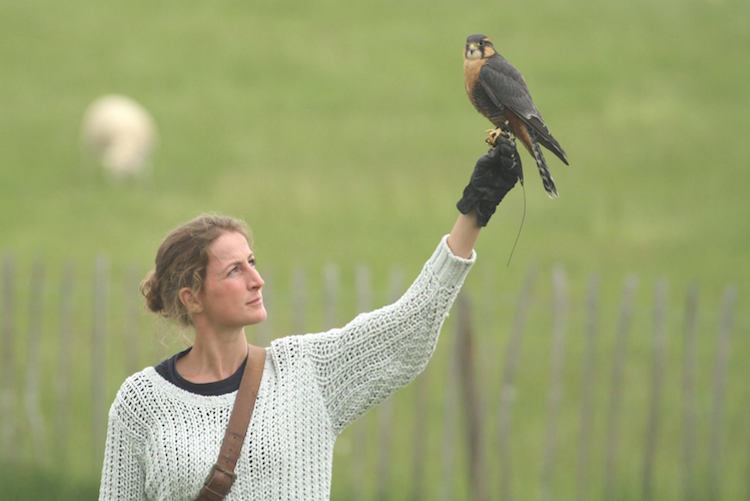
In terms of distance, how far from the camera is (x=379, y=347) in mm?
2910

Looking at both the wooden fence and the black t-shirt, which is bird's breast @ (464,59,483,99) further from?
the wooden fence

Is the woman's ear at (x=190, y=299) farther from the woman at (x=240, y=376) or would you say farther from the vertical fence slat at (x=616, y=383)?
the vertical fence slat at (x=616, y=383)

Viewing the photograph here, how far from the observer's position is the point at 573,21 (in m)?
19.8

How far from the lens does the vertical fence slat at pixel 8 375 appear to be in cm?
809

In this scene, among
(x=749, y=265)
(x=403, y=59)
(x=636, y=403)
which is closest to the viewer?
(x=636, y=403)

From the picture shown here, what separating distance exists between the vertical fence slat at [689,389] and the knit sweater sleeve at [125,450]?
4934 mm

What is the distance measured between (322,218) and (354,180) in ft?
4.62

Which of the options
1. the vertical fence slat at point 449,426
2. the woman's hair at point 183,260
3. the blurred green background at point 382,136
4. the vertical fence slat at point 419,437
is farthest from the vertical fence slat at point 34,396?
the woman's hair at point 183,260

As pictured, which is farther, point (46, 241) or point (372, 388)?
point (46, 241)

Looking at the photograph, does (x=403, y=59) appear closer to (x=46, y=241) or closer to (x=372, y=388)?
(x=46, y=241)

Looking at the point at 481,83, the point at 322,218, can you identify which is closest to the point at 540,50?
the point at 322,218

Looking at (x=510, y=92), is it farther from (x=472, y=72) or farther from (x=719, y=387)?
(x=719, y=387)

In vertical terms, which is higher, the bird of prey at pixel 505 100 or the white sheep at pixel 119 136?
the white sheep at pixel 119 136

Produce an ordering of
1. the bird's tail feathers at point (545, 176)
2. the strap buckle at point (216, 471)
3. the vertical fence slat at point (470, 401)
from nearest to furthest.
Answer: the bird's tail feathers at point (545, 176) → the strap buckle at point (216, 471) → the vertical fence slat at point (470, 401)
